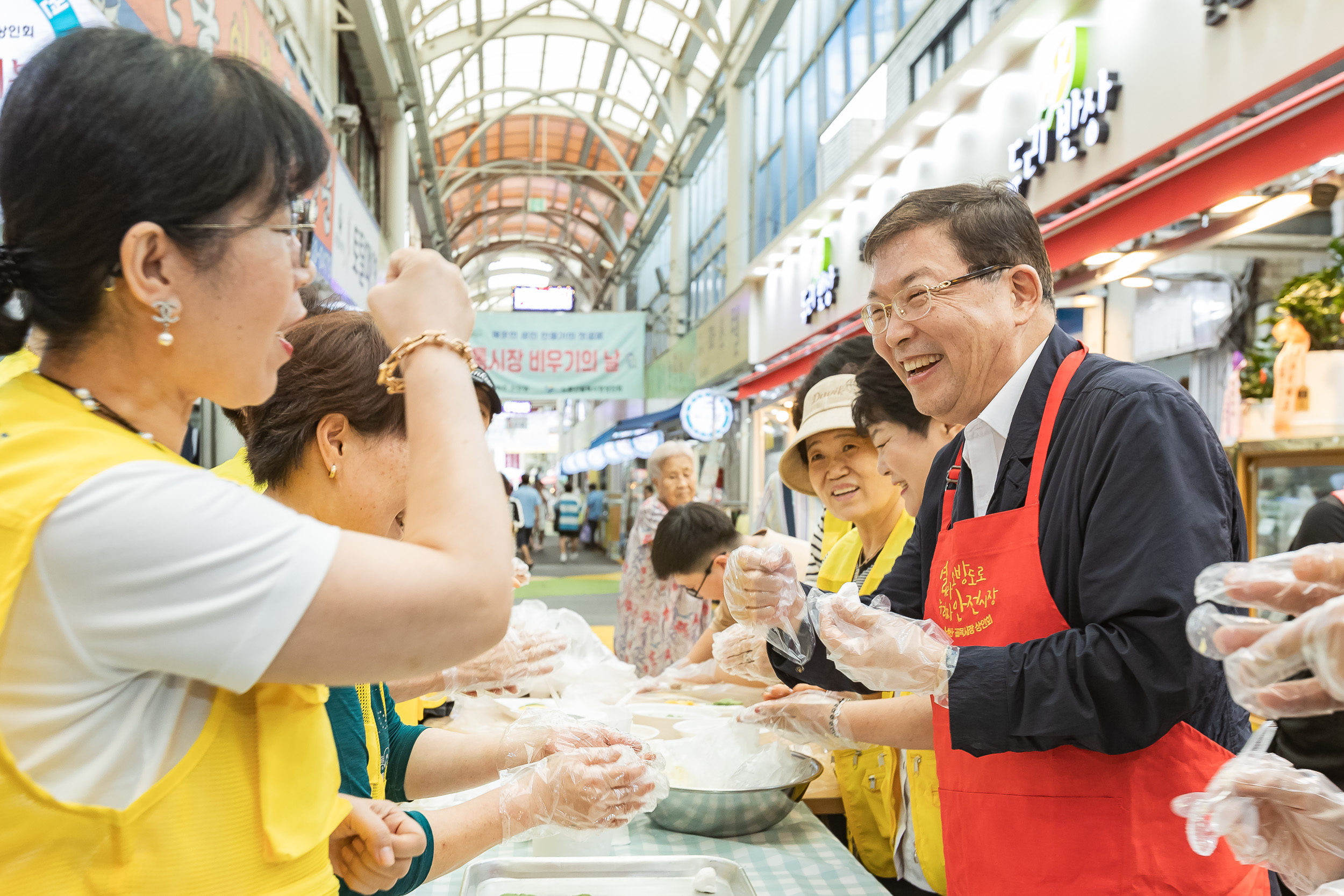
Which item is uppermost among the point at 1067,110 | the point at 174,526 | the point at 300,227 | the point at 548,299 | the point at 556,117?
the point at 556,117

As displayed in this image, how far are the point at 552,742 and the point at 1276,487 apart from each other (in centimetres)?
417

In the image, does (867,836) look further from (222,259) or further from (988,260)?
(222,259)

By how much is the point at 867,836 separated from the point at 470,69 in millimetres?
18027

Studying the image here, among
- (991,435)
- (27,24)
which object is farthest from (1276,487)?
(27,24)

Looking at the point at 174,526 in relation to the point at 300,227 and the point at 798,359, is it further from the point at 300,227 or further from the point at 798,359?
the point at 798,359

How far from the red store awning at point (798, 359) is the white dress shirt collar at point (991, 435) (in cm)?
470

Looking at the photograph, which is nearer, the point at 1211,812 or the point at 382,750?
the point at 1211,812

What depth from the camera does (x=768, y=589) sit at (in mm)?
1845

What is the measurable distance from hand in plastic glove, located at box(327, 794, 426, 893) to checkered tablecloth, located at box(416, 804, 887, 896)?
24.5 inches

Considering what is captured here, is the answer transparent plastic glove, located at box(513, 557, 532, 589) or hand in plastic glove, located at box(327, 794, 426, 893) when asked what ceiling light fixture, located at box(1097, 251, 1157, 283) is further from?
hand in plastic glove, located at box(327, 794, 426, 893)

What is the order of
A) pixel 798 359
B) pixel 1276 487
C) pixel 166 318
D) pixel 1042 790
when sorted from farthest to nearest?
1. pixel 798 359
2. pixel 1276 487
3. pixel 1042 790
4. pixel 166 318

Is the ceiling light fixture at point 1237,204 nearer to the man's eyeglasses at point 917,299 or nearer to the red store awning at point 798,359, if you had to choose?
the man's eyeglasses at point 917,299

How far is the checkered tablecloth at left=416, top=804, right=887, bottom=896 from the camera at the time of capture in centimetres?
173

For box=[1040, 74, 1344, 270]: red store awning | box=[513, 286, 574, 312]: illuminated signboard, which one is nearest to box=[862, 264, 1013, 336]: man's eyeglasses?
box=[1040, 74, 1344, 270]: red store awning
